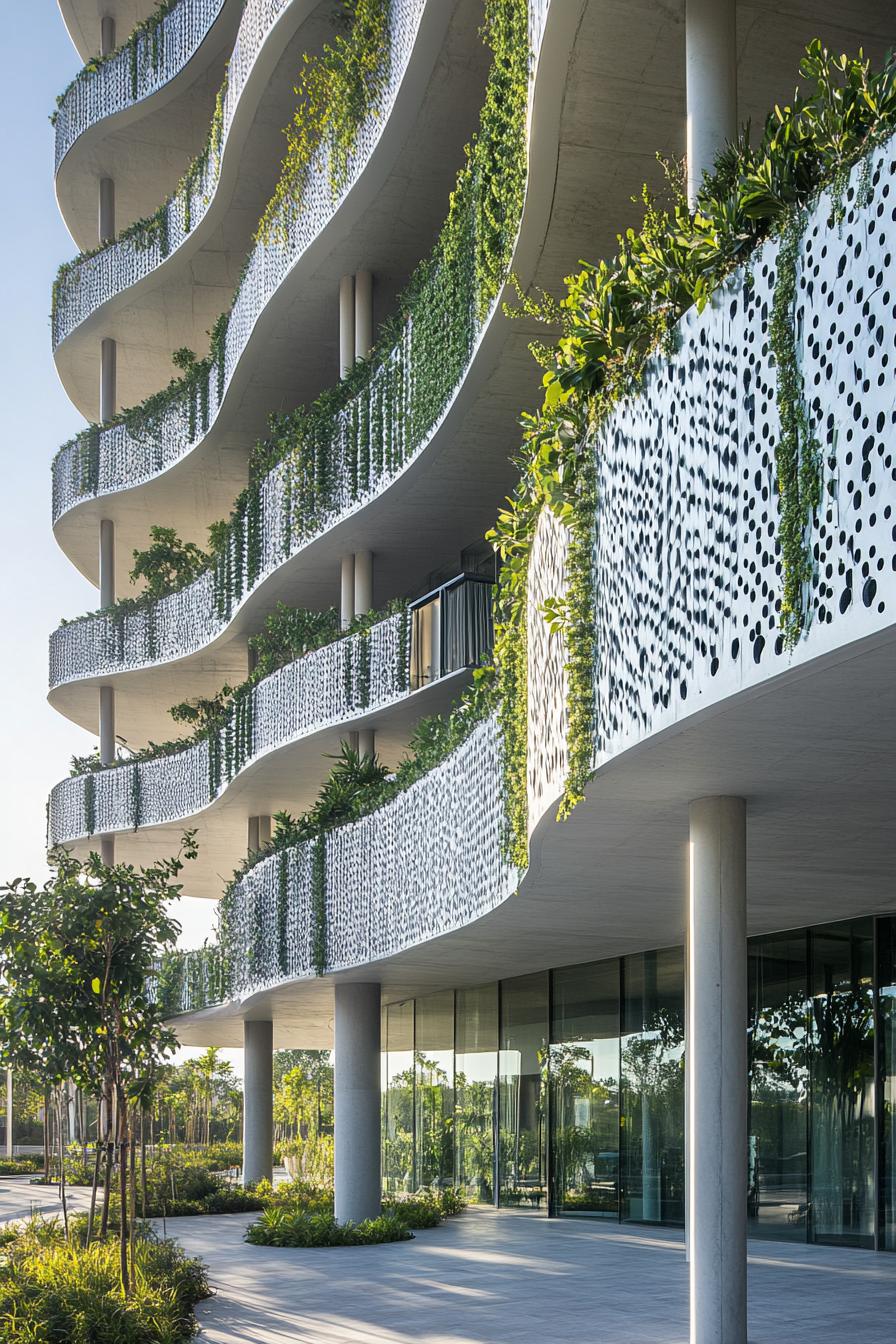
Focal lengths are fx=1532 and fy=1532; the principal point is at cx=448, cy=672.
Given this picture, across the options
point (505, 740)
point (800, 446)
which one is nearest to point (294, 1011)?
point (505, 740)

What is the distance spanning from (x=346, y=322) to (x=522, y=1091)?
43.3 ft

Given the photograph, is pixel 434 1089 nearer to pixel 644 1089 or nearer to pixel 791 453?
pixel 644 1089

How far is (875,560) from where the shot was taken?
21.3ft

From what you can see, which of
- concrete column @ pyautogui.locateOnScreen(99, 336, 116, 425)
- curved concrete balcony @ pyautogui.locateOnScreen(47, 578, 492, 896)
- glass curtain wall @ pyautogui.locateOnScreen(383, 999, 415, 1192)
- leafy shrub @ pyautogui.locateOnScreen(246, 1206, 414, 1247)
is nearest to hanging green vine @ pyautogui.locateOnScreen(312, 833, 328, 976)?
curved concrete balcony @ pyautogui.locateOnScreen(47, 578, 492, 896)

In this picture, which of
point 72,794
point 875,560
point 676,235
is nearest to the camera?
point 875,560

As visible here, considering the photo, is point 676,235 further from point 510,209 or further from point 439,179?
point 439,179

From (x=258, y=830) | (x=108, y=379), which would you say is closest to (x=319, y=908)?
(x=258, y=830)

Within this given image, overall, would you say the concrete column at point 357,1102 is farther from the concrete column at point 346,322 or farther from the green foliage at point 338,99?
the green foliage at point 338,99

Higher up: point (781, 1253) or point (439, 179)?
point (439, 179)

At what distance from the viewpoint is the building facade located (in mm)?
7969

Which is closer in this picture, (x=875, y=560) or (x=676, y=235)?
(x=875, y=560)

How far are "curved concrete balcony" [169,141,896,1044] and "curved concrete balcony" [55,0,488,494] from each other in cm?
912

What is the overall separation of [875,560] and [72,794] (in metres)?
31.1

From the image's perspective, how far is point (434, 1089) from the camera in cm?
3014
